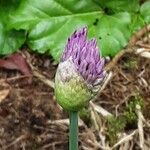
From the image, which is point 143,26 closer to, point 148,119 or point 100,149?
point 148,119

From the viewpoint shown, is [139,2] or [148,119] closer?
[148,119]

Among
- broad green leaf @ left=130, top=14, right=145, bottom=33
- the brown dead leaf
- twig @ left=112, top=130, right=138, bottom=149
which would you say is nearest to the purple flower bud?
twig @ left=112, top=130, right=138, bottom=149

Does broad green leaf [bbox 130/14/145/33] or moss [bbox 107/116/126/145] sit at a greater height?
broad green leaf [bbox 130/14/145/33]

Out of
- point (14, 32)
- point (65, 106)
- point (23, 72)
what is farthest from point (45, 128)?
point (65, 106)

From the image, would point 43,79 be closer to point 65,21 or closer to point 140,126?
point 65,21

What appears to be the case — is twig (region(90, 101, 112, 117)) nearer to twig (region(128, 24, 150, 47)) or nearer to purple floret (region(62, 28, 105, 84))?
twig (region(128, 24, 150, 47))

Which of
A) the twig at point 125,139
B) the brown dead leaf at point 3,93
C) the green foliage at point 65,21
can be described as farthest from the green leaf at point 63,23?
the twig at point 125,139
